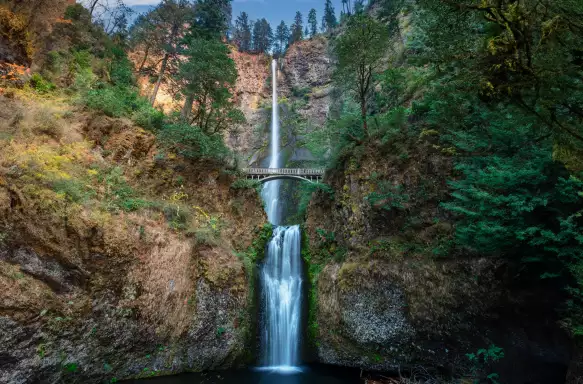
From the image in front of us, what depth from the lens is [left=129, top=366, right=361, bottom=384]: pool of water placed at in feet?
34.5

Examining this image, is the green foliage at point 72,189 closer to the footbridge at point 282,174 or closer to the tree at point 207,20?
the tree at point 207,20

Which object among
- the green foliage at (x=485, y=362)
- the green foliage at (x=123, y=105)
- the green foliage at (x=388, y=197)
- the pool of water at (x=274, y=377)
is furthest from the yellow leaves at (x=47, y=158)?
the green foliage at (x=485, y=362)

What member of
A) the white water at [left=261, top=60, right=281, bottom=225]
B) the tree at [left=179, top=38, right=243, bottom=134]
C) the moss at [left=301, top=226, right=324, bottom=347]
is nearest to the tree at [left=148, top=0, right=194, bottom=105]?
the tree at [left=179, top=38, right=243, bottom=134]

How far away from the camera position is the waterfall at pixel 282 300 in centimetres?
1335

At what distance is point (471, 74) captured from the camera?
15.1 feet

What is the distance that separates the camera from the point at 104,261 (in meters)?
9.44

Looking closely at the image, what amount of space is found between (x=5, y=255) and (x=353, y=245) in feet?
38.9

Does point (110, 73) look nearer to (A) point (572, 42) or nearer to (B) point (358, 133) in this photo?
(B) point (358, 133)

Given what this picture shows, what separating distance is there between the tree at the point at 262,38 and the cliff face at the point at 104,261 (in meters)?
48.9

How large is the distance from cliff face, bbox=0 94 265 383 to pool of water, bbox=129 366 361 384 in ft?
1.28

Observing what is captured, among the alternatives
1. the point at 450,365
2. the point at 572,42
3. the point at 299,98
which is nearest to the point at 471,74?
the point at 572,42

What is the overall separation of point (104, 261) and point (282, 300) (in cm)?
828

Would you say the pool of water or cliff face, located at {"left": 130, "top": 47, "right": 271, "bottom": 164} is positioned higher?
cliff face, located at {"left": 130, "top": 47, "right": 271, "bottom": 164}

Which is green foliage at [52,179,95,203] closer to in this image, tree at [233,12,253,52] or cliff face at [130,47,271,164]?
cliff face at [130,47,271,164]
